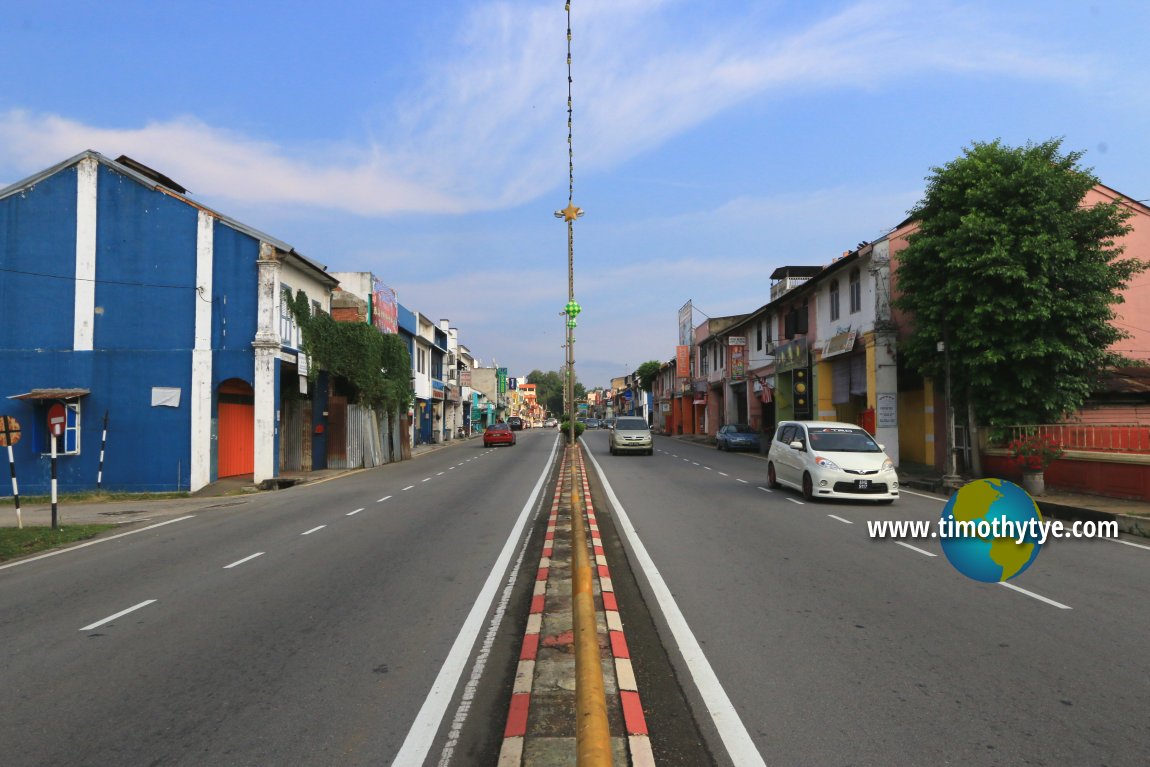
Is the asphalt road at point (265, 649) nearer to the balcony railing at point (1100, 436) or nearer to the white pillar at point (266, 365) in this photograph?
the white pillar at point (266, 365)

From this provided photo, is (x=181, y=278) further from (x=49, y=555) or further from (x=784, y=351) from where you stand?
(x=784, y=351)

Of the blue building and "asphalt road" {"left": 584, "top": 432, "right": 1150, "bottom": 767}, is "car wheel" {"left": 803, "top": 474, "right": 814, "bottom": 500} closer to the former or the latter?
"asphalt road" {"left": 584, "top": 432, "right": 1150, "bottom": 767}

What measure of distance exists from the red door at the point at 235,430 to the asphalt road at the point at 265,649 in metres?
12.0

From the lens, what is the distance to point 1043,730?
13.0ft

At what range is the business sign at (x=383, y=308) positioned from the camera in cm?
3456

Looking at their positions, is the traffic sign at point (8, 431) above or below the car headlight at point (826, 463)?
above

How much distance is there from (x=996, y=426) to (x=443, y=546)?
14424 millimetres

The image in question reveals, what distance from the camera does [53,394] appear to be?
19.8m

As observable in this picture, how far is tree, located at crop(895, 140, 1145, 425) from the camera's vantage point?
1644 cm

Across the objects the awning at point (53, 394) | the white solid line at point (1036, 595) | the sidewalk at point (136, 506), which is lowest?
the sidewalk at point (136, 506)

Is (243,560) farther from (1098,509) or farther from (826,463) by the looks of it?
(1098,509)

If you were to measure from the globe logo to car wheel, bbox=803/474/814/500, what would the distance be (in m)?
4.21

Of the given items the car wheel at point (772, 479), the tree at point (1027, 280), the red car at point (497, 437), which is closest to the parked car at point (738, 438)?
the red car at point (497, 437)

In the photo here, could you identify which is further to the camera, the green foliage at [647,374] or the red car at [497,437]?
the green foliage at [647,374]
